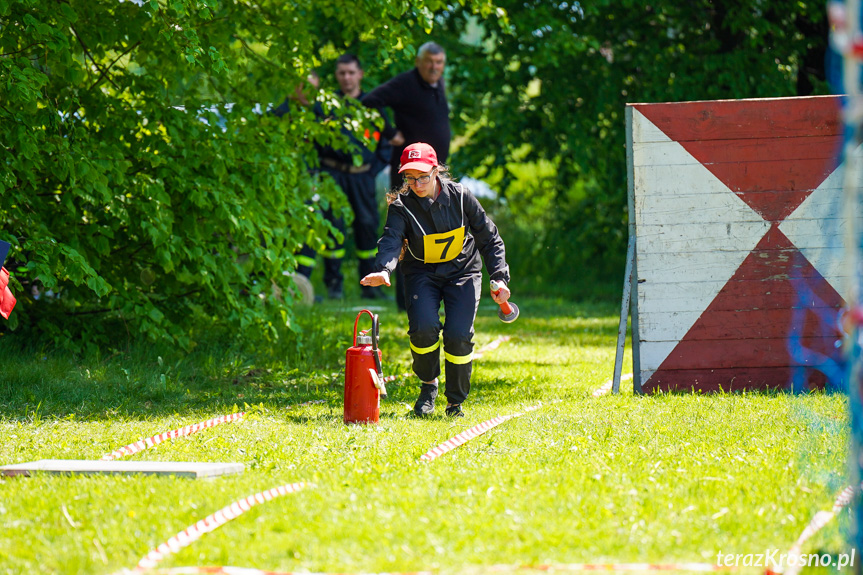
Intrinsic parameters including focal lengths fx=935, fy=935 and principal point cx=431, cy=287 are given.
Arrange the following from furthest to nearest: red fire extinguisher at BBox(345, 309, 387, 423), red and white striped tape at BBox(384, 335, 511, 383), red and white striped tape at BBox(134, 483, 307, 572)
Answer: red and white striped tape at BBox(384, 335, 511, 383) < red fire extinguisher at BBox(345, 309, 387, 423) < red and white striped tape at BBox(134, 483, 307, 572)

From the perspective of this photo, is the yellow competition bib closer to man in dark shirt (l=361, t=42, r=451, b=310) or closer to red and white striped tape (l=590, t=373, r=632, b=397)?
red and white striped tape (l=590, t=373, r=632, b=397)

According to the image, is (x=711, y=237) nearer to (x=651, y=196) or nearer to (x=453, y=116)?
(x=651, y=196)

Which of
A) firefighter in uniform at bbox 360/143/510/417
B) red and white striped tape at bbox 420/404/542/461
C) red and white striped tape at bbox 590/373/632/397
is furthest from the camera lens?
red and white striped tape at bbox 590/373/632/397

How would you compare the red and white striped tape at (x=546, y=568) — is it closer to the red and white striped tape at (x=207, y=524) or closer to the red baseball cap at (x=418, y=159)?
the red and white striped tape at (x=207, y=524)

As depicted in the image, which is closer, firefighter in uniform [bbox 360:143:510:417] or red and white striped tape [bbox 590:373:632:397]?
firefighter in uniform [bbox 360:143:510:417]

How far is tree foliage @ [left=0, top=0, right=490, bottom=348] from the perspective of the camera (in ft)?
20.1

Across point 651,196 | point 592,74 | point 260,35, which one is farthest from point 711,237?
point 592,74

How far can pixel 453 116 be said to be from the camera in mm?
12633

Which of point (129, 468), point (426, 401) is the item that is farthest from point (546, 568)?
point (426, 401)

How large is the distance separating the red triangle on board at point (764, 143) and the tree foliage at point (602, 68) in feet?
18.1

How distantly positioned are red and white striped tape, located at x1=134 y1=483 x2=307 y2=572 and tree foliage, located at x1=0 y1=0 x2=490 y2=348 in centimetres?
288

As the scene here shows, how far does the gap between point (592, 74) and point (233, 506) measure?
1013 cm

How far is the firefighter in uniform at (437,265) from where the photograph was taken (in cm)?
554

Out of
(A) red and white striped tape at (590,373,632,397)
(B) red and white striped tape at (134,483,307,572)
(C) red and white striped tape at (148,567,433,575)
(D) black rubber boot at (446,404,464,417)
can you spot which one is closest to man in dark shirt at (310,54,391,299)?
(A) red and white striped tape at (590,373,632,397)
